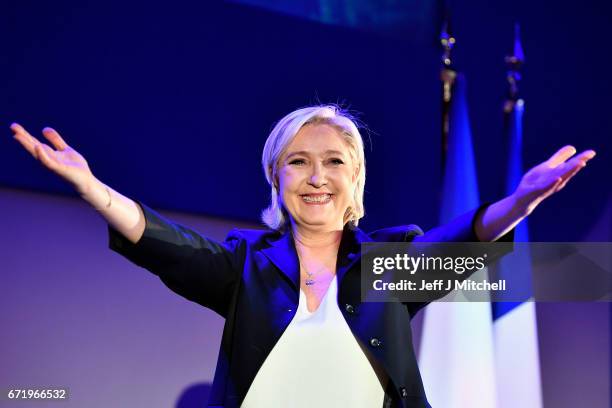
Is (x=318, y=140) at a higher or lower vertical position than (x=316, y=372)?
higher

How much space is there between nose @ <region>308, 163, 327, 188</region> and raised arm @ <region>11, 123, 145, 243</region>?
0.40 m

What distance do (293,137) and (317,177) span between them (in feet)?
0.39

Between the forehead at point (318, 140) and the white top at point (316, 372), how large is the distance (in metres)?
0.39

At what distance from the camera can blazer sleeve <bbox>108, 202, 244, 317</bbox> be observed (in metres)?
1.35

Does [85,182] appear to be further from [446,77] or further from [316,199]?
[446,77]

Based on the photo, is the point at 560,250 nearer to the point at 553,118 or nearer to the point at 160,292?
the point at 553,118

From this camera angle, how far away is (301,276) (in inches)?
60.1

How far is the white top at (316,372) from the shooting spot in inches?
55.1

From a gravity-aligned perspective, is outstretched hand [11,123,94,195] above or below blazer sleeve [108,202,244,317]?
above

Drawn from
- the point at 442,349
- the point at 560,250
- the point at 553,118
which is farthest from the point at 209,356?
the point at 553,118

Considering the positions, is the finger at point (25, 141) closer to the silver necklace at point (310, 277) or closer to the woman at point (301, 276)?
the woman at point (301, 276)

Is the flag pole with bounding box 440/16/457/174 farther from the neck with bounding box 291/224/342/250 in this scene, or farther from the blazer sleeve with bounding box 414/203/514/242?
the blazer sleeve with bounding box 414/203/514/242

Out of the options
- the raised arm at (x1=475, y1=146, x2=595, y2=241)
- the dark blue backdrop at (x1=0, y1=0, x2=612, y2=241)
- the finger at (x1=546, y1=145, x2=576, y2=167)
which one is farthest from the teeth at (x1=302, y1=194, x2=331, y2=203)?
the dark blue backdrop at (x1=0, y1=0, x2=612, y2=241)

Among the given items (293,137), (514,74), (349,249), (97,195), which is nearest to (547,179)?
(349,249)
